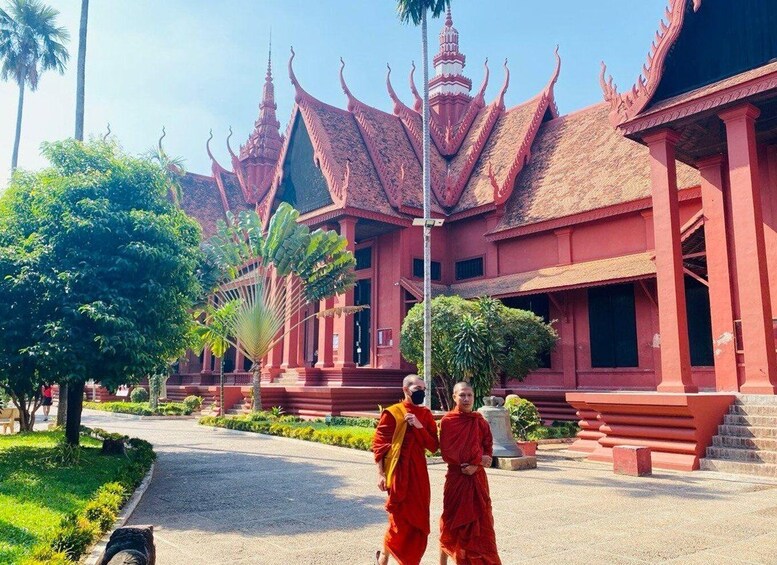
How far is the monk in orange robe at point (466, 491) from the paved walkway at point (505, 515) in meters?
0.73

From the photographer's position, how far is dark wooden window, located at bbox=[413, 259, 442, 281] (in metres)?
21.6

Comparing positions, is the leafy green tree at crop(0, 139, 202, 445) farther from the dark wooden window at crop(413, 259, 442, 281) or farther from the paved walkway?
the dark wooden window at crop(413, 259, 442, 281)

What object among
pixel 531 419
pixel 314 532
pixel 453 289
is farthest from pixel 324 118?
pixel 314 532

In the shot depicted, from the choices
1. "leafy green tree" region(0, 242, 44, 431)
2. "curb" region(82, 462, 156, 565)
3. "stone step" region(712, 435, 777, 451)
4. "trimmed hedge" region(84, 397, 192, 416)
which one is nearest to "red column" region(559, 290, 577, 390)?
"stone step" region(712, 435, 777, 451)

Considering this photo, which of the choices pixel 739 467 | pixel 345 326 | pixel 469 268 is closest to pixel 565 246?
pixel 469 268

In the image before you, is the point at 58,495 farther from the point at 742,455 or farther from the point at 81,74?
the point at 81,74

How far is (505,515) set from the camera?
6.07 metres

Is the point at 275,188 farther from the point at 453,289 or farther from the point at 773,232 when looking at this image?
the point at 773,232

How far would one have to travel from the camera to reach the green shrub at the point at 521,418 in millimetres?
12016

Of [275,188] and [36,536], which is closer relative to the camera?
[36,536]

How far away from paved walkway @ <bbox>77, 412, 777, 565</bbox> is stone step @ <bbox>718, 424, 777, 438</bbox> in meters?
0.99

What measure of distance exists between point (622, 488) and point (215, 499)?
4.79 meters

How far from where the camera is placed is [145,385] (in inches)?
1265

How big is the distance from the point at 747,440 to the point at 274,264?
44.1 feet
